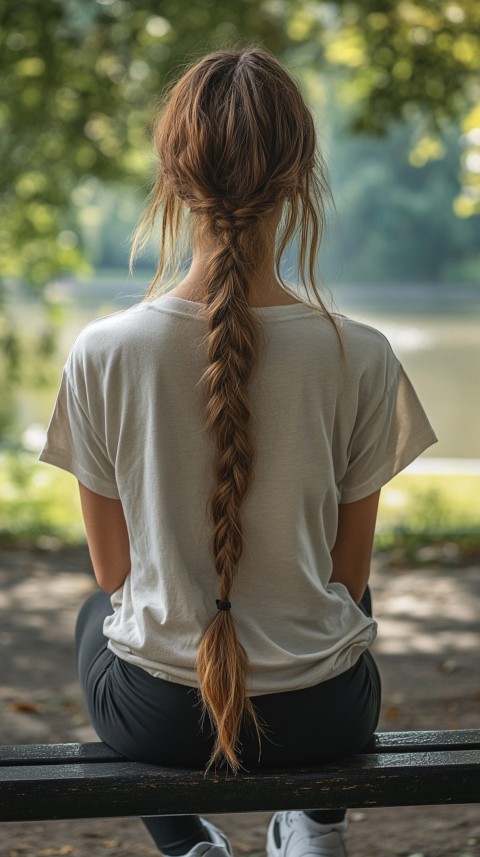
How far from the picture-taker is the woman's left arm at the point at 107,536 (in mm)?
2006

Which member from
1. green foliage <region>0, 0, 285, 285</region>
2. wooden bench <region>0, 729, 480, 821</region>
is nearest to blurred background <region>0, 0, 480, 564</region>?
green foliage <region>0, 0, 285, 285</region>

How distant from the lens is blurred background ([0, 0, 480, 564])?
6152mm

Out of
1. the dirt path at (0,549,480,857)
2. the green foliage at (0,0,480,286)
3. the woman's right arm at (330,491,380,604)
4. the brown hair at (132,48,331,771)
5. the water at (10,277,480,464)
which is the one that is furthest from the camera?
the water at (10,277,480,464)

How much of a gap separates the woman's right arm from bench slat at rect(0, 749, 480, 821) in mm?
350

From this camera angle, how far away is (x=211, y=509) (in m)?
1.85

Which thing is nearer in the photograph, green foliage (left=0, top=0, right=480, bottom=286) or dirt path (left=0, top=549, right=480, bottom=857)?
dirt path (left=0, top=549, right=480, bottom=857)

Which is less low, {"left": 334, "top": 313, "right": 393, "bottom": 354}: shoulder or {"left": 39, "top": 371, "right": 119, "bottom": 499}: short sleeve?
{"left": 334, "top": 313, "right": 393, "bottom": 354}: shoulder

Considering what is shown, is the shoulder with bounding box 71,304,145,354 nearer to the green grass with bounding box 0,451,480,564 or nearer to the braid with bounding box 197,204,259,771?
the braid with bounding box 197,204,259,771

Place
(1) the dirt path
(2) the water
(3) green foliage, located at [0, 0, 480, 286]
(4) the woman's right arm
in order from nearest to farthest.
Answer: (4) the woman's right arm
(1) the dirt path
(3) green foliage, located at [0, 0, 480, 286]
(2) the water

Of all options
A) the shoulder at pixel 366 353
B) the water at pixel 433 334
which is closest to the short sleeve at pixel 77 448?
the shoulder at pixel 366 353

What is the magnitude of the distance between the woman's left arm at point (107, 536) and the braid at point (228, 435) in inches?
9.7

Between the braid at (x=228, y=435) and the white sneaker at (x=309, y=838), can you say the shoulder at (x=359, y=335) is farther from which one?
the white sneaker at (x=309, y=838)

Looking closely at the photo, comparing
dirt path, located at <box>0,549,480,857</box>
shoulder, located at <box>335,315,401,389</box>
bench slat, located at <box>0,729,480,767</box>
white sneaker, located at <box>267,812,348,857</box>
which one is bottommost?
dirt path, located at <box>0,549,480,857</box>

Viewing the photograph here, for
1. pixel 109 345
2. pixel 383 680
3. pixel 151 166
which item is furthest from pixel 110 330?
pixel 151 166
